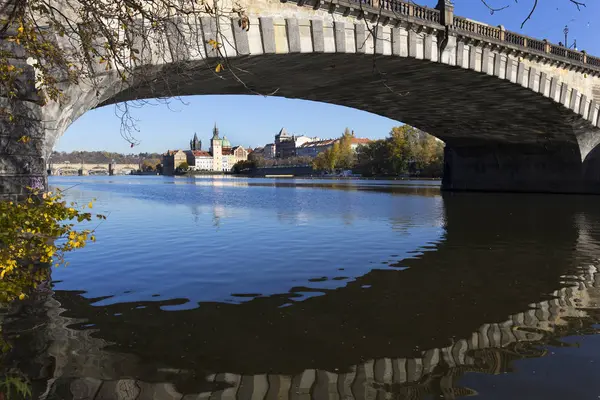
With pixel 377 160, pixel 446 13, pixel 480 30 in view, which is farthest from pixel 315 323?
pixel 377 160

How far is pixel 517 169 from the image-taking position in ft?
125

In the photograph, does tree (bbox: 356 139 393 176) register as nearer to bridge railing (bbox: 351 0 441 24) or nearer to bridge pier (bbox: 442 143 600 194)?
bridge pier (bbox: 442 143 600 194)

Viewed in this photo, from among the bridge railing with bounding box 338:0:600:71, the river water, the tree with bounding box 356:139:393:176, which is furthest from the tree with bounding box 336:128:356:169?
the river water

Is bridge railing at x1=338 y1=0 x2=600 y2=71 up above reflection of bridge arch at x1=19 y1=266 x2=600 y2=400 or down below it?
above

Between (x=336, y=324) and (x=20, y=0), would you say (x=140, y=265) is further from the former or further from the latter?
(x=20, y=0)

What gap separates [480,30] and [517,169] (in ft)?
64.8

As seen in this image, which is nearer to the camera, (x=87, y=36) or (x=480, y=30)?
(x=87, y=36)

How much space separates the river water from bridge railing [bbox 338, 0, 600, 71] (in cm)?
859

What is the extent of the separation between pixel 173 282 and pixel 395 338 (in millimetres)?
4608

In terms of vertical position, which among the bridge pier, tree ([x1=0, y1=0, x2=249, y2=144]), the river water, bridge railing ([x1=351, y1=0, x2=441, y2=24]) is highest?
bridge railing ([x1=351, y1=0, x2=441, y2=24])

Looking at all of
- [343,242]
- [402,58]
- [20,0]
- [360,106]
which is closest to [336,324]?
[20,0]

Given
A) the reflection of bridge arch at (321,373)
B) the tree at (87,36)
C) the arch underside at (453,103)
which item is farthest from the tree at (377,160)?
the reflection of bridge arch at (321,373)

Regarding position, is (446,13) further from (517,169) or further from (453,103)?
(517,169)

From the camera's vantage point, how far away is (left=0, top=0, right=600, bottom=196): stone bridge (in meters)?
10.4
